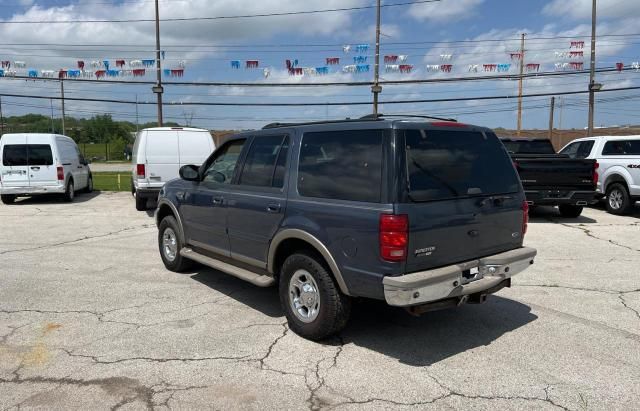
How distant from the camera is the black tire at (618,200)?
1215cm

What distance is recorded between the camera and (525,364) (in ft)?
13.2

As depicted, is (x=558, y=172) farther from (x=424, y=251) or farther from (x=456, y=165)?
(x=424, y=251)

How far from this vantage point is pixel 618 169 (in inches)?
481

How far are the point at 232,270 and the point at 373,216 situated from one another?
2084 millimetres

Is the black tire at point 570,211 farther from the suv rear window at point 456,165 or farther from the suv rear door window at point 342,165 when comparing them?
the suv rear door window at point 342,165

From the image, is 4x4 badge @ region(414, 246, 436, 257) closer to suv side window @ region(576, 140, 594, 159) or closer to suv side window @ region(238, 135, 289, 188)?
suv side window @ region(238, 135, 289, 188)

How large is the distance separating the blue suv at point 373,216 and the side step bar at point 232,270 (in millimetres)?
21

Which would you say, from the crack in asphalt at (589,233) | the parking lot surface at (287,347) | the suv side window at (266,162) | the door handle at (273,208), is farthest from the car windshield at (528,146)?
the door handle at (273,208)

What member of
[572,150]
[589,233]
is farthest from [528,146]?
[589,233]

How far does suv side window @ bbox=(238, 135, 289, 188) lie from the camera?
16.0 feet

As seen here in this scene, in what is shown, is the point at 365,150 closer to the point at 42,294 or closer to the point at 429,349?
the point at 429,349

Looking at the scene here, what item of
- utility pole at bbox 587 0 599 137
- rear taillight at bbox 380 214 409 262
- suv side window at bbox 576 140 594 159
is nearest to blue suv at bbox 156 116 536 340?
rear taillight at bbox 380 214 409 262

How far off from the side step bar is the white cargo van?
21.9ft

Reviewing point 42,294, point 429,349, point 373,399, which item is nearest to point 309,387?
point 373,399
